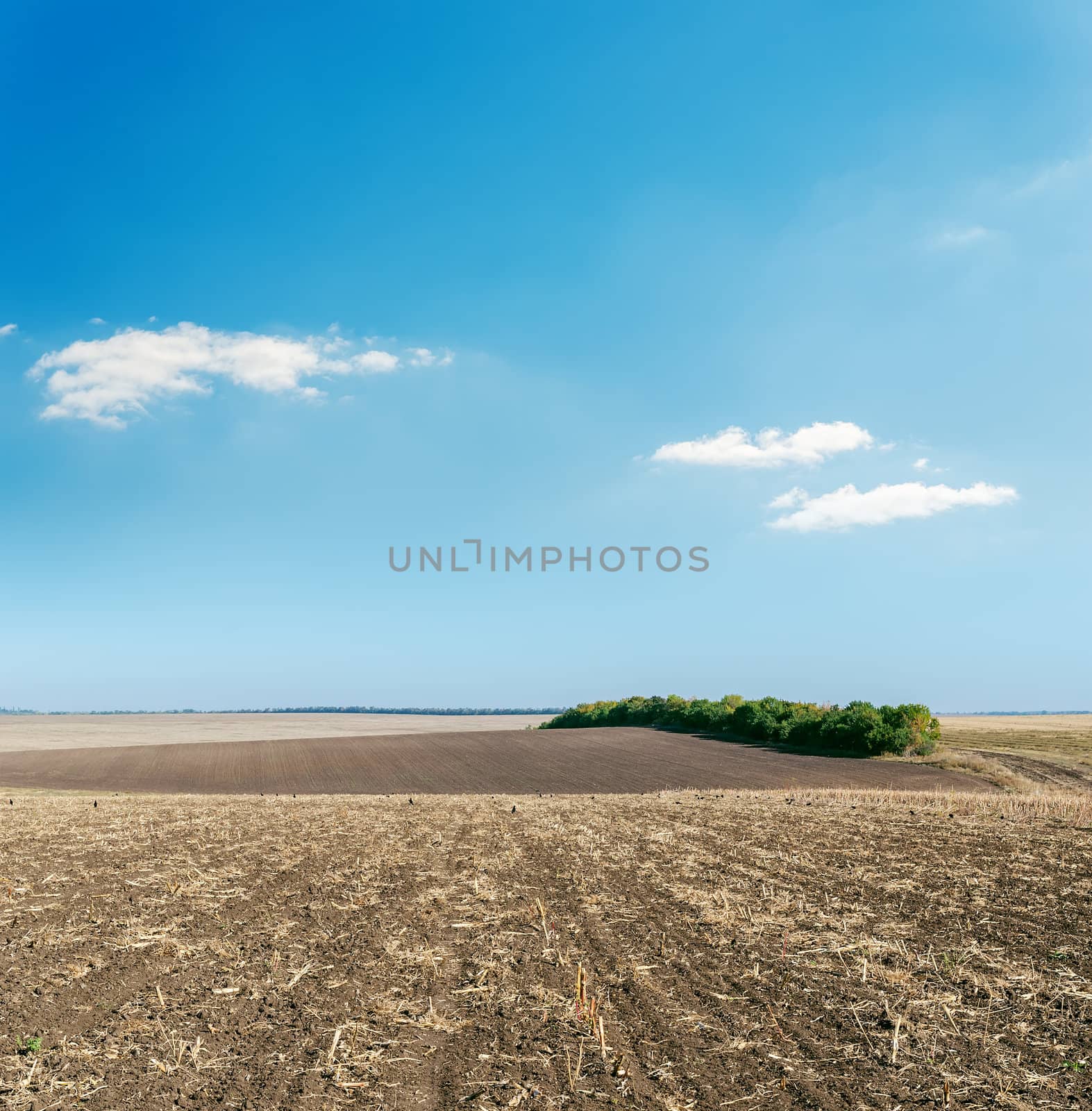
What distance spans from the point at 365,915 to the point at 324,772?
3961 cm

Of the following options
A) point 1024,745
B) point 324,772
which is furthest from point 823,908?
point 1024,745

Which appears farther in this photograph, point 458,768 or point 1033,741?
point 1033,741

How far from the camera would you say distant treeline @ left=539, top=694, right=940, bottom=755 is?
50906mm

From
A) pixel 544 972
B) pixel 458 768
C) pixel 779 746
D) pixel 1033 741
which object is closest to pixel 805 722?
pixel 779 746

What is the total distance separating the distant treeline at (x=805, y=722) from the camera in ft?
167

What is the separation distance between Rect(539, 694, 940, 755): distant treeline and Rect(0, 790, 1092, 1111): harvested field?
3832 cm

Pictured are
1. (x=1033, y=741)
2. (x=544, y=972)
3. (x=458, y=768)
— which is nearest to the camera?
(x=544, y=972)

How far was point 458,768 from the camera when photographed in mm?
49188

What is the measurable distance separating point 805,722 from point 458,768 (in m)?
29.4

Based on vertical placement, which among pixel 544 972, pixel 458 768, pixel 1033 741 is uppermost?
pixel 544 972

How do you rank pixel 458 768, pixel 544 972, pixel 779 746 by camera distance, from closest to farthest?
pixel 544 972
pixel 458 768
pixel 779 746

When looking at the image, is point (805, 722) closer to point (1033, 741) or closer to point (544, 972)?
point (1033, 741)

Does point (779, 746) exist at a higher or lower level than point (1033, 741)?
lower

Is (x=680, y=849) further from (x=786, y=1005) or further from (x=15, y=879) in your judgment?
(x=15, y=879)
